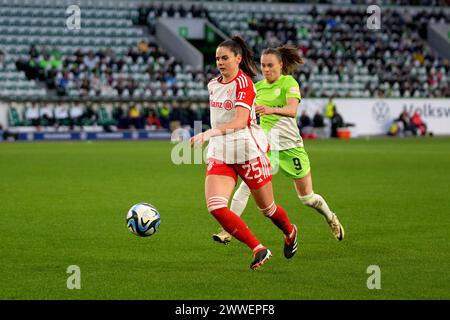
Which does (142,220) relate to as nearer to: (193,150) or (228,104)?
(228,104)

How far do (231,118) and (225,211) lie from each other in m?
0.89

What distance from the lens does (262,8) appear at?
169ft

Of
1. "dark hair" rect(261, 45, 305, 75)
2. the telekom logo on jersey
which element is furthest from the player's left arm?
the telekom logo on jersey

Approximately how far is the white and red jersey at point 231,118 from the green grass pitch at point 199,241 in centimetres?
110

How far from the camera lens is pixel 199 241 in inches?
415

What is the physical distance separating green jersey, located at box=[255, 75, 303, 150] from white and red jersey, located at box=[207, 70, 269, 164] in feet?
5.69

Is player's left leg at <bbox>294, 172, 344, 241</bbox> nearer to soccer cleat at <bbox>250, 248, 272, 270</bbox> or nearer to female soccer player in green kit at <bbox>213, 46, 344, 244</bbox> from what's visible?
female soccer player in green kit at <bbox>213, 46, 344, 244</bbox>

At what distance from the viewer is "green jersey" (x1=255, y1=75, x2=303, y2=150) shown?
10352 millimetres

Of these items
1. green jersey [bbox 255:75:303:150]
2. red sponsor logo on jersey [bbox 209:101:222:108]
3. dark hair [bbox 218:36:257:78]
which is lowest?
green jersey [bbox 255:75:303:150]

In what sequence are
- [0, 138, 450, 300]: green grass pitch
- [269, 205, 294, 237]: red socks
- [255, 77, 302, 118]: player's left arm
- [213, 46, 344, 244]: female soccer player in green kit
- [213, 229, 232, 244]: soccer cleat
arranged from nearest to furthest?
[0, 138, 450, 300]: green grass pitch < [269, 205, 294, 237]: red socks < [255, 77, 302, 118]: player's left arm < [213, 229, 232, 244]: soccer cleat < [213, 46, 344, 244]: female soccer player in green kit

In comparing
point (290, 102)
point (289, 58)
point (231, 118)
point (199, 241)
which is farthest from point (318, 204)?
point (231, 118)

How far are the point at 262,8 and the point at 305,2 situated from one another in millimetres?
3807
